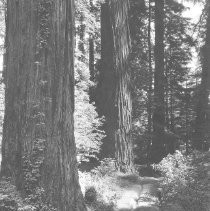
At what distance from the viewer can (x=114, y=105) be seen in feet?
37.7

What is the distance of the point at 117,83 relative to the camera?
1160cm

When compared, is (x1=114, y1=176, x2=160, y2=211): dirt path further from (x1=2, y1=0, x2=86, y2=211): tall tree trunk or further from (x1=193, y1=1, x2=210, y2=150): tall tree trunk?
(x1=193, y1=1, x2=210, y2=150): tall tree trunk

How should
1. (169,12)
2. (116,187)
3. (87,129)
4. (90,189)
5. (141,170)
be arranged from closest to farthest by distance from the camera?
(90,189)
(116,187)
(87,129)
(141,170)
(169,12)

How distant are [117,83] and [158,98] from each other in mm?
7245

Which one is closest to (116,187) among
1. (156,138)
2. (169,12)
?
(156,138)

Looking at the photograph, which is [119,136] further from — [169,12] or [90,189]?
[169,12]

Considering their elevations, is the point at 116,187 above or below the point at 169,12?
below

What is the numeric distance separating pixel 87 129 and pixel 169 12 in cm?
1269

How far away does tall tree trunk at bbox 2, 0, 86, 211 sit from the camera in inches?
247

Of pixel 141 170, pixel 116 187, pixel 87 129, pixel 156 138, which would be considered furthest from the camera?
pixel 156 138

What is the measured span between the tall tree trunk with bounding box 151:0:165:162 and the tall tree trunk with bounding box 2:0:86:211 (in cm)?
1146

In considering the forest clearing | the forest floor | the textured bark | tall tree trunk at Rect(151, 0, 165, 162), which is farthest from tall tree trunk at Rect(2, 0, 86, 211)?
tall tree trunk at Rect(151, 0, 165, 162)

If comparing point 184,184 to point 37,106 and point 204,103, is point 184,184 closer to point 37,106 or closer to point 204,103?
point 37,106

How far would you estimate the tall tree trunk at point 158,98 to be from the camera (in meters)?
18.4
